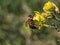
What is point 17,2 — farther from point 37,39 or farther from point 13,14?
point 37,39

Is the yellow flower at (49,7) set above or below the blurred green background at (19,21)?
above

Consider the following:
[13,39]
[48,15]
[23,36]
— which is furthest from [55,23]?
[23,36]

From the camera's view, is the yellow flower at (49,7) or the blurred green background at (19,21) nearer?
the yellow flower at (49,7)

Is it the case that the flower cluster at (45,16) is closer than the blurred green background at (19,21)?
Yes

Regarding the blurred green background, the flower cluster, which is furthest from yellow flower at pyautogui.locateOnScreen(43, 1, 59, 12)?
the blurred green background

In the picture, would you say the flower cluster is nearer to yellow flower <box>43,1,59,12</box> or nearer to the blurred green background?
yellow flower <box>43,1,59,12</box>

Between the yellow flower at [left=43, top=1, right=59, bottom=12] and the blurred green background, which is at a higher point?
the yellow flower at [left=43, top=1, right=59, bottom=12]

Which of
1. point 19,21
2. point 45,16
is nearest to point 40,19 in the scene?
point 45,16

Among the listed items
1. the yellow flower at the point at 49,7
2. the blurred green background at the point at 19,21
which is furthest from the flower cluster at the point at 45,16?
the blurred green background at the point at 19,21

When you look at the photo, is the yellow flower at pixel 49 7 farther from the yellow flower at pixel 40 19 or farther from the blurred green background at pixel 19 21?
the blurred green background at pixel 19 21

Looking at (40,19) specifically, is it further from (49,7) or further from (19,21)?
(19,21)

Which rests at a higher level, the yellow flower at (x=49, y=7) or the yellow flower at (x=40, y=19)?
the yellow flower at (x=49, y=7)
